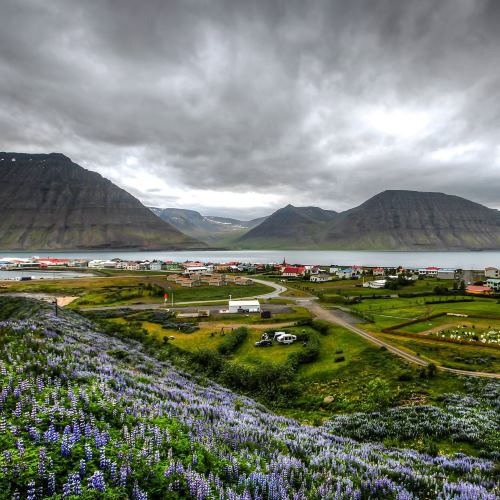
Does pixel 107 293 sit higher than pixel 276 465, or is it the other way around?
pixel 276 465

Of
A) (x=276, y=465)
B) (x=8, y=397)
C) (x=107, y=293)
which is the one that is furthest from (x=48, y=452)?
(x=107, y=293)

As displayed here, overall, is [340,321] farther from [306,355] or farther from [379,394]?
[379,394]

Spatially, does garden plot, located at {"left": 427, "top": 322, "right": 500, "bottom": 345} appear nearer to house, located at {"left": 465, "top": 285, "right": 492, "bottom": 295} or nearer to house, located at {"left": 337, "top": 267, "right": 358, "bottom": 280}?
house, located at {"left": 465, "top": 285, "right": 492, "bottom": 295}

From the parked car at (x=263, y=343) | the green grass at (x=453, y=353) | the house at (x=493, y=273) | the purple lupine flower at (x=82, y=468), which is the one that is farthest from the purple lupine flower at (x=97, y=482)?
the house at (x=493, y=273)

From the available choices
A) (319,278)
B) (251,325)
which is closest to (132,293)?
(251,325)

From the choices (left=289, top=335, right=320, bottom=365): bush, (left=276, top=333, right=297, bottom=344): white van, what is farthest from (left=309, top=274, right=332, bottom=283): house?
(left=289, top=335, right=320, bottom=365): bush

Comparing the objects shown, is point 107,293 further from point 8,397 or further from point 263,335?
point 8,397
